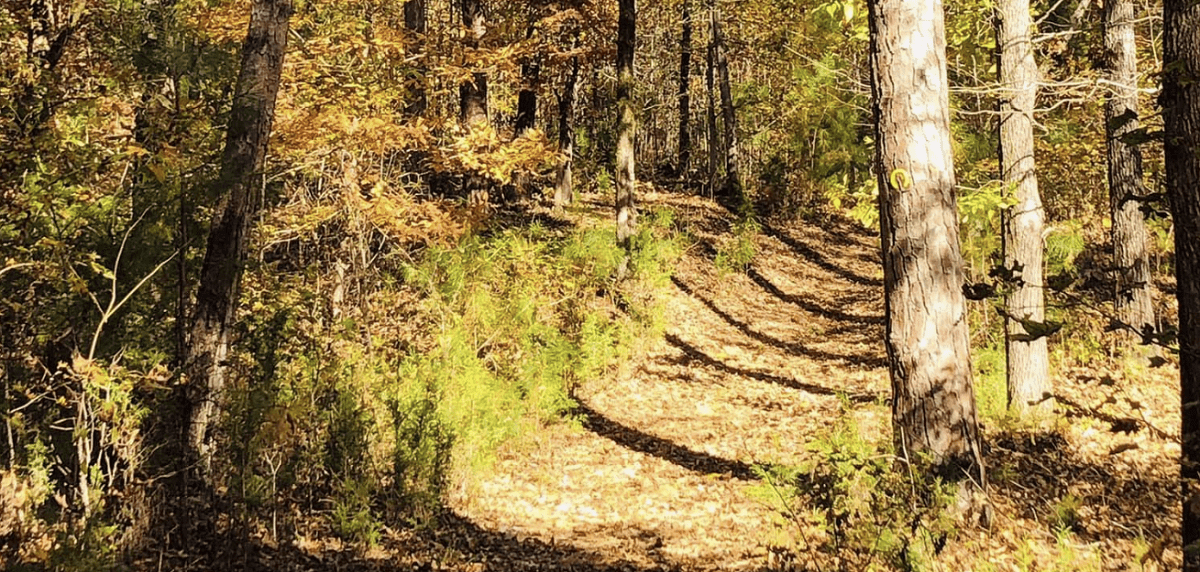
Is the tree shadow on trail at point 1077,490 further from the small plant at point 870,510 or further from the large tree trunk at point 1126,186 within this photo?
the large tree trunk at point 1126,186

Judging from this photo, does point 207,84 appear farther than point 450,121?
No

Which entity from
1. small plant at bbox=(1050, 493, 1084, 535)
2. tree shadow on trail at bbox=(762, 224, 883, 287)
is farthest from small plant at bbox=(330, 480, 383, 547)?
tree shadow on trail at bbox=(762, 224, 883, 287)

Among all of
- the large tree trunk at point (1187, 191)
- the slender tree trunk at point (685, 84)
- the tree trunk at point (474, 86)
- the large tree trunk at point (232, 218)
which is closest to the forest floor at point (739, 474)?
the large tree trunk at point (1187, 191)

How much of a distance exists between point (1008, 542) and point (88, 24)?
28.3ft

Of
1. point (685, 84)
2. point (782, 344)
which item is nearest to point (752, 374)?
point (782, 344)

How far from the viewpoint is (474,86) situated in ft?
35.8

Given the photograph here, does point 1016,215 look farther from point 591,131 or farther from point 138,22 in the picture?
point 591,131

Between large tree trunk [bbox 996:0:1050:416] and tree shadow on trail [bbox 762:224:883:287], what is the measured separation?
302 inches

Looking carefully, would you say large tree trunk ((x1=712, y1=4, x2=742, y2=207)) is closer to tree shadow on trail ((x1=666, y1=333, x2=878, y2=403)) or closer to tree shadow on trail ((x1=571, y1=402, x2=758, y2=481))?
tree shadow on trail ((x1=666, y1=333, x2=878, y2=403))

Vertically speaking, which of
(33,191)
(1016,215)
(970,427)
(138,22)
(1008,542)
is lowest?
(1008,542)

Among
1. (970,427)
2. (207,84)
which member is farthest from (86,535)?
(970,427)

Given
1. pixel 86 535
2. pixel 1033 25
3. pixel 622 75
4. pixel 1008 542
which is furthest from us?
pixel 622 75

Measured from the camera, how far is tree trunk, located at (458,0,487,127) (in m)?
11.2

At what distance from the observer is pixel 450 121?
A: 9734 millimetres
